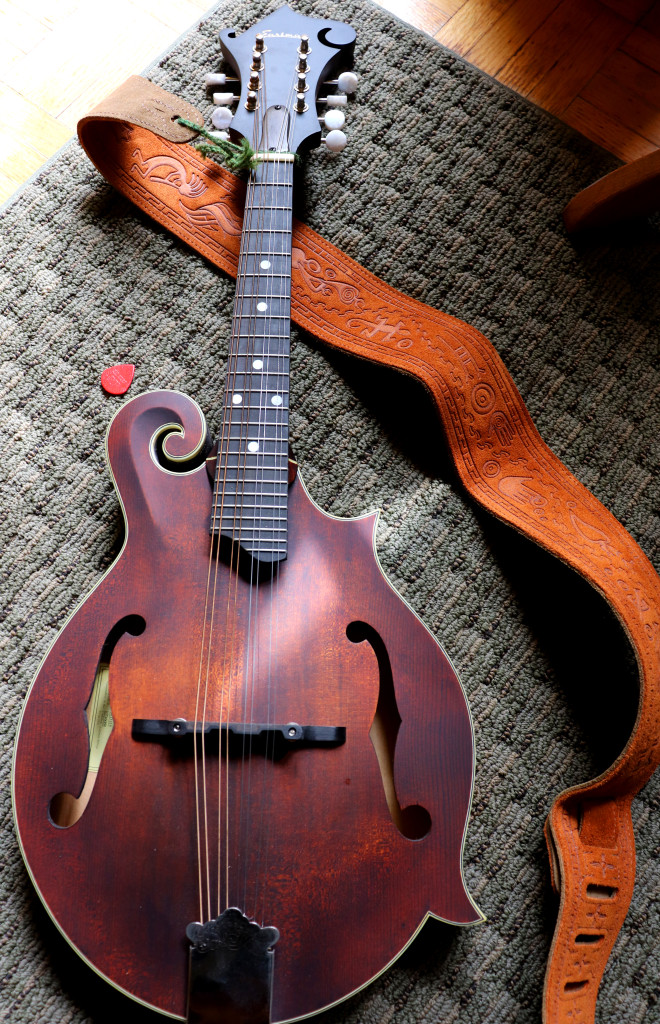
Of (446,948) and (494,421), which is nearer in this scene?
(446,948)

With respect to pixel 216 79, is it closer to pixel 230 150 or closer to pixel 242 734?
pixel 230 150

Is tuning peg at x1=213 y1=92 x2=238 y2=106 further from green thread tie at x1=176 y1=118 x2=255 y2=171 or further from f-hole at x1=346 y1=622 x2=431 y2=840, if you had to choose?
f-hole at x1=346 y1=622 x2=431 y2=840

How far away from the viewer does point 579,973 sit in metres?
0.80

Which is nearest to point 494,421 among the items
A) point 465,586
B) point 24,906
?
point 465,586

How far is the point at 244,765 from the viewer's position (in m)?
0.72

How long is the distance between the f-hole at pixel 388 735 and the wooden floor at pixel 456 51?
2.44ft

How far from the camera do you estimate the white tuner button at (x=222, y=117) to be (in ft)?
2.96

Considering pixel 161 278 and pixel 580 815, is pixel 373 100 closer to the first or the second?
pixel 161 278

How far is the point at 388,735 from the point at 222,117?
732 millimetres

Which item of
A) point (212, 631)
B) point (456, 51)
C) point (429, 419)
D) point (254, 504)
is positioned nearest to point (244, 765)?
point (212, 631)

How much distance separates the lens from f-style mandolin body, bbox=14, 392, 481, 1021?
2.24ft

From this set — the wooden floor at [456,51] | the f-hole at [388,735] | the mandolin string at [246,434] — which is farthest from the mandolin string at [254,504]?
the wooden floor at [456,51]

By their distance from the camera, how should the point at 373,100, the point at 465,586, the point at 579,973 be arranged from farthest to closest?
the point at 373,100
the point at 465,586
the point at 579,973

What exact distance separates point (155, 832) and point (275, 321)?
535 mm
